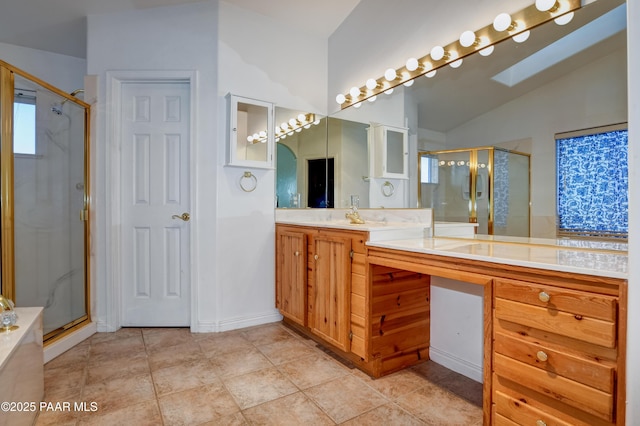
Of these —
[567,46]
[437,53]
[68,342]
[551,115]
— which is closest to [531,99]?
[551,115]

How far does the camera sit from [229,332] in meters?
2.57

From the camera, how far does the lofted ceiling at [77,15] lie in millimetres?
2424

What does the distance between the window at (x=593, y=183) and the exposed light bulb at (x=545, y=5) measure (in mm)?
583

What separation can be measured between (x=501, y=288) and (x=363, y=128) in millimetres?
1742

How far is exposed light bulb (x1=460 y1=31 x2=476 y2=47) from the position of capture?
180 cm

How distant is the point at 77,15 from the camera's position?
2.53m

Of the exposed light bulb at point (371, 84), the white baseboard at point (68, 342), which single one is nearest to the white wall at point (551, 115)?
the exposed light bulb at point (371, 84)

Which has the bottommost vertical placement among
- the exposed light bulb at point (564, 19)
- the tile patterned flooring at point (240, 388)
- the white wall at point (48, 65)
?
the tile patterned flooring at point (240, 388)

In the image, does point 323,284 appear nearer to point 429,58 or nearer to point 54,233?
point 429,58

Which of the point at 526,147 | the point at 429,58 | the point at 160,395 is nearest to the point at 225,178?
the point at 160,395

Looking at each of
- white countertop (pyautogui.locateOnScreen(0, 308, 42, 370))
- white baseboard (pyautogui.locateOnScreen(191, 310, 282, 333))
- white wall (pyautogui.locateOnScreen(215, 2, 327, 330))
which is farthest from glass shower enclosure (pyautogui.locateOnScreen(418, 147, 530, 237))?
white countertop (pyautogui.locateOnScreen(0, 308, 42, 370))

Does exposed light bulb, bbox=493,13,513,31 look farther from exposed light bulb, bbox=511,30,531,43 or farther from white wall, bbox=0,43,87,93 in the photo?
white wall, bbox=0,43,87,93

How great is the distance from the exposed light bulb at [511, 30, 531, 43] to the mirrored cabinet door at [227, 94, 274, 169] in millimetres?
1765

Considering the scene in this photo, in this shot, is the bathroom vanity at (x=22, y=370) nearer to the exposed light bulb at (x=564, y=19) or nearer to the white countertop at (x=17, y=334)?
the white countertop at (x=17, y=334)
